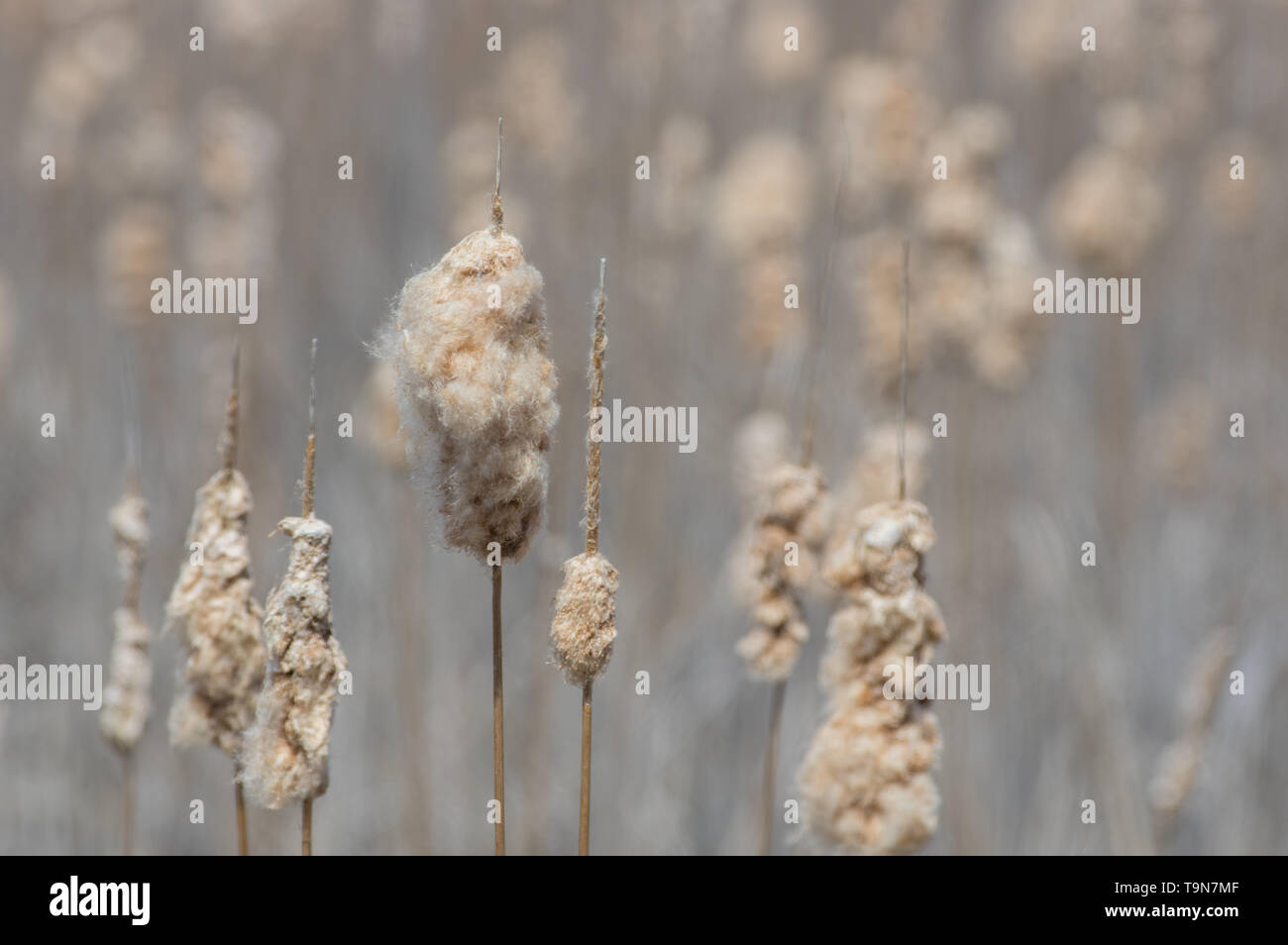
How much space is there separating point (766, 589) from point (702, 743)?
1785mm

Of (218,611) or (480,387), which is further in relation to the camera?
(218,611)

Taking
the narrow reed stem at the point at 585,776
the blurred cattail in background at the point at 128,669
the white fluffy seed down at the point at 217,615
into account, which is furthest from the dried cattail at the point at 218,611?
the narrow reed stem at the point at 585,776

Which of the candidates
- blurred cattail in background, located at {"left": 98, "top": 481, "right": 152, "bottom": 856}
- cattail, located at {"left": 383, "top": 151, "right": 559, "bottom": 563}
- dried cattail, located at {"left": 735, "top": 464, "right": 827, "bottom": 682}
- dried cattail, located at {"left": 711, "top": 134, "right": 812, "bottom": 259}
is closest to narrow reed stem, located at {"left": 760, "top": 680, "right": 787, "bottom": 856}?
dried cattail, located at {"left": 735, "top": 464, "right": 827, "bottom": 682}

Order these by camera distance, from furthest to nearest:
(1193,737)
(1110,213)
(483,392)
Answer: (1110,213) → (1193,737) → (483,392)

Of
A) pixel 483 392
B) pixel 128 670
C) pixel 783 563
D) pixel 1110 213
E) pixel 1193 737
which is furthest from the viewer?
pixel 1110 213

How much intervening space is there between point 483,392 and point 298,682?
12.1 inches

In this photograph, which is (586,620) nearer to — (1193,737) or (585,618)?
(585,618)

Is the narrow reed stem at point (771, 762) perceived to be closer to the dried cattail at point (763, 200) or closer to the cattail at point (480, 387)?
the cattail at point (480, 387)

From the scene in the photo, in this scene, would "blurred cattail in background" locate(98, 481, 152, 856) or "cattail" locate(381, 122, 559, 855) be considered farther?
"blurred cattail in background" locate(98, 481, 152, 856)

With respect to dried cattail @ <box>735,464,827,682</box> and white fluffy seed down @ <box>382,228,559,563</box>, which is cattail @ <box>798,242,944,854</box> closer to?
dried cattail @ <box>735,464,827,682</box>

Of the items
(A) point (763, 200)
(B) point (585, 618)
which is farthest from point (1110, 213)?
(B) point (585, 618)

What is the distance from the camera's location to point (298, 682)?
1.05m

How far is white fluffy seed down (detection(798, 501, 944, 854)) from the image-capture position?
49.8 inches
